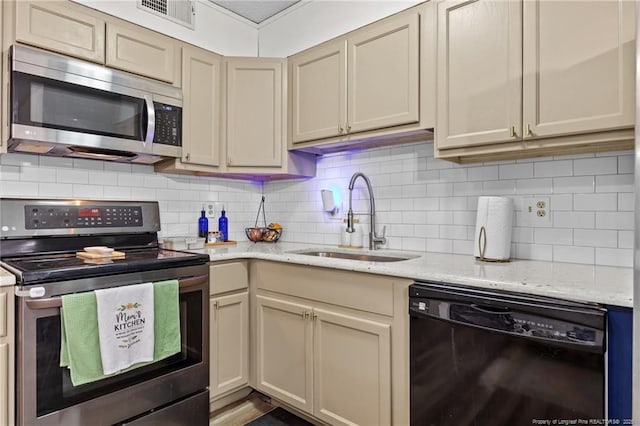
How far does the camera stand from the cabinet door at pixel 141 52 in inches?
76.8

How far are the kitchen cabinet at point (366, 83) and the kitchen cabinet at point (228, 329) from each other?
3.11 feet

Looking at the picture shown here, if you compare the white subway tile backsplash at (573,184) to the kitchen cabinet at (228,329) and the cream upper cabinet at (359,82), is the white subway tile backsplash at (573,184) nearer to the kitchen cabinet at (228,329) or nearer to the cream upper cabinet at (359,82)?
the cream upper cabinet at (359,82)

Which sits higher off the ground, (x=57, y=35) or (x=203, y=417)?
(x=57, y=35)

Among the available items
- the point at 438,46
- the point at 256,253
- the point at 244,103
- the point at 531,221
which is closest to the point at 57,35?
the point at 244,103

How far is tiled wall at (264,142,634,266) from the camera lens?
159 cm

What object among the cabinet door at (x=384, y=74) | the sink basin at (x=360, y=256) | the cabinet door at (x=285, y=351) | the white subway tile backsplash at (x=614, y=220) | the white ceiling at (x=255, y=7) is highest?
the white ceiling at (x=255, y=7)

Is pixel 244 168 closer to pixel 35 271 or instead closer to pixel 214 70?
pixel 214 70

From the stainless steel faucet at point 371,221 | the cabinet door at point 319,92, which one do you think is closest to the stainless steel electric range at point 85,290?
the stainless steel faucet at point 371,221

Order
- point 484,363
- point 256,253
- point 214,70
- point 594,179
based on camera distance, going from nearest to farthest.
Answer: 1. point 484,363
2. point 594,179
3. point 256,253
4. point 214,70

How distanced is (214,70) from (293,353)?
5.93 feet

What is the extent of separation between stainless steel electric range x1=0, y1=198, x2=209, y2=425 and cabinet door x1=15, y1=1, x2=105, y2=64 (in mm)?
762

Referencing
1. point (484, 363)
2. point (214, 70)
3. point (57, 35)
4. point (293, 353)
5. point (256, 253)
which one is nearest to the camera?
point (484, 363)

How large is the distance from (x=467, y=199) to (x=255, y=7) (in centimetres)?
199

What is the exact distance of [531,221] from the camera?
5.88ft
